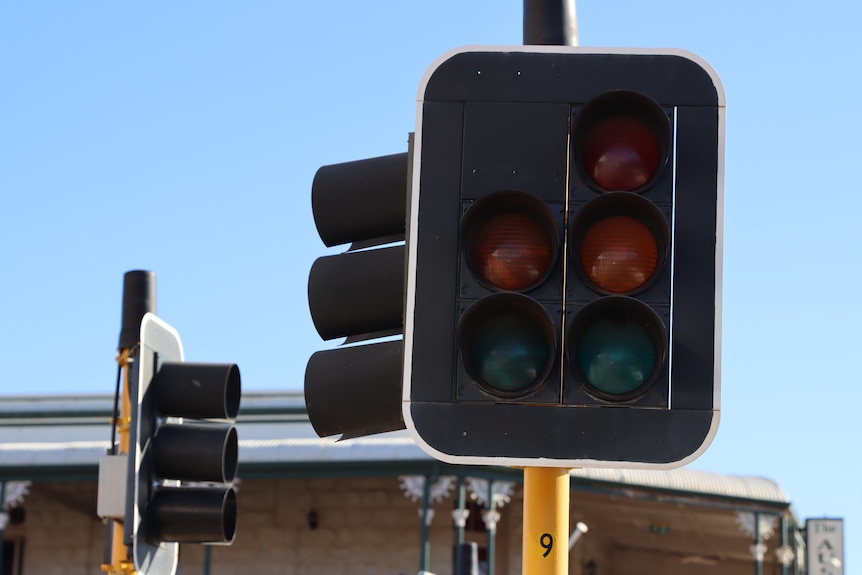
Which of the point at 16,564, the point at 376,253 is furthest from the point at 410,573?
the point at 376,253

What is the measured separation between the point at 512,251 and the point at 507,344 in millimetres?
217

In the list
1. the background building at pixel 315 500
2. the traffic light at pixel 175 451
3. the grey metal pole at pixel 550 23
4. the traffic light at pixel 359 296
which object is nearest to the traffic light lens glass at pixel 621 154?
the grey metal pole at pixel 550 23

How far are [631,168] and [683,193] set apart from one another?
137mm

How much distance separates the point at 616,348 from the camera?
322 cm

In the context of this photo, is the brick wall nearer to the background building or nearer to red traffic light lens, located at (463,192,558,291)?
the background building

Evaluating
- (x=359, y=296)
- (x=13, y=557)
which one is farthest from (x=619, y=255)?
(x=13, y=557)

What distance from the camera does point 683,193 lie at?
3305mm

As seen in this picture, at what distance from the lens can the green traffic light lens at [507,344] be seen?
3223mm

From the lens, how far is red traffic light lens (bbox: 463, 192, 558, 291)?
128 inches

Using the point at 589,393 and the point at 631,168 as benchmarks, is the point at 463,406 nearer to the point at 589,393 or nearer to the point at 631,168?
the point at 589,393

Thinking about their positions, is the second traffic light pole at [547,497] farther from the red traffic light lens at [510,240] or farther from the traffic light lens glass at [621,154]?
the red traffic light lens at [510,240]

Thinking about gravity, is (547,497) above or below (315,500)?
above

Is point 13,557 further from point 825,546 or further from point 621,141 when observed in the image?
point 621,141

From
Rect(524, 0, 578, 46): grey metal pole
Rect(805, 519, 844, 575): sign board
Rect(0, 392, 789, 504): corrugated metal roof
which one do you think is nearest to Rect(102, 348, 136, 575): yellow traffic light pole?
Rect(524, 0, 578, 46): grey metal pole
